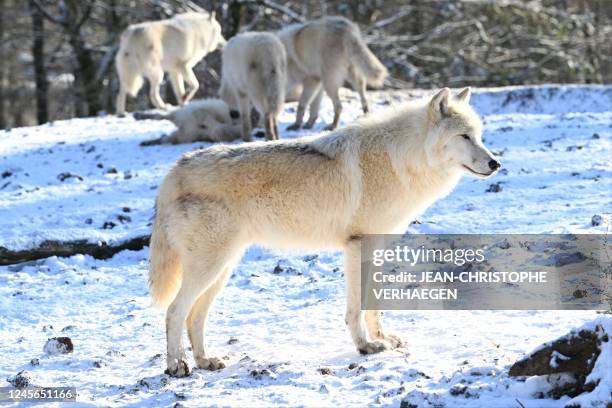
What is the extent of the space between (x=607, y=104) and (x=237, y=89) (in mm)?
6497

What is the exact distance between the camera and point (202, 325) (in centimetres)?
555

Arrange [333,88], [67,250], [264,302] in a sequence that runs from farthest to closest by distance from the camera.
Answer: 1. [333,88]
2. [67,250]
3. [264,302]

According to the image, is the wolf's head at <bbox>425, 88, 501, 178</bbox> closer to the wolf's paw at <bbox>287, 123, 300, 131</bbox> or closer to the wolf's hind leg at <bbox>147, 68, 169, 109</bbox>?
the wolf's paw at <bbox>287, 123, 300, 131</bbox>

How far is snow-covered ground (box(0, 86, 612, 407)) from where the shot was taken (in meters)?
4.75

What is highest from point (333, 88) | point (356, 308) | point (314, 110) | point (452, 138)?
point (452, 138)

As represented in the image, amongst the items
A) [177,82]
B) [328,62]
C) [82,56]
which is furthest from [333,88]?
[82,56]

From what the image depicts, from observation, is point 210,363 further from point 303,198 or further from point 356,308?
point 303,198

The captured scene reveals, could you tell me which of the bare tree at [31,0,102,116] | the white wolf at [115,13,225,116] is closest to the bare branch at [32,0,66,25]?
the bare tree at [31,0,102,116]

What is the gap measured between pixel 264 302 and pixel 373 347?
1591 mm

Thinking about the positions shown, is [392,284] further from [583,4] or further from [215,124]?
[583,4]

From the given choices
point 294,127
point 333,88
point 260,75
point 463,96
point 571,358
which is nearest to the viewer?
point 571,358

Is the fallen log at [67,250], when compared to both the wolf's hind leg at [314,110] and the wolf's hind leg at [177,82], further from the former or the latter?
the wolf's hind leg at [177,82]

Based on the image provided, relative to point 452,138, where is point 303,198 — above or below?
below

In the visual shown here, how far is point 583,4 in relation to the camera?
23406 millimetres
